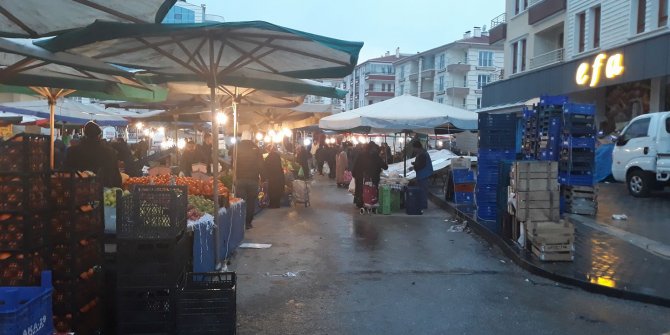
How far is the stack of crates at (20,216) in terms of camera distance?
366 centimetres

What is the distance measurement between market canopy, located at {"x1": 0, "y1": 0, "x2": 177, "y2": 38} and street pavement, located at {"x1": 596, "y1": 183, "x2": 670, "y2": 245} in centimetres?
861

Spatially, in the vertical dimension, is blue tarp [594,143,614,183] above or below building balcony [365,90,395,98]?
below

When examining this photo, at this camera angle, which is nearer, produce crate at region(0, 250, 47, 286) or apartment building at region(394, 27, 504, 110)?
produce crate at region(0, 250, 47, 286)

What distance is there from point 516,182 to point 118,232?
5678 millimetres

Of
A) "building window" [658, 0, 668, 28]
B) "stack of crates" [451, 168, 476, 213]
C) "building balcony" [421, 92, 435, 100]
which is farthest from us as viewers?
"building balcony" [421, 92, 435, 100]

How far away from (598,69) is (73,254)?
20302mm

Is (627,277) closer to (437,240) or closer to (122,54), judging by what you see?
(437,240)

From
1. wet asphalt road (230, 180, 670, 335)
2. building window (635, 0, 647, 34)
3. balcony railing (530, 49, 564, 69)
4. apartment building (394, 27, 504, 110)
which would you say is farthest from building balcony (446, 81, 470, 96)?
wet asphalt road (230, 180, 670, 335)

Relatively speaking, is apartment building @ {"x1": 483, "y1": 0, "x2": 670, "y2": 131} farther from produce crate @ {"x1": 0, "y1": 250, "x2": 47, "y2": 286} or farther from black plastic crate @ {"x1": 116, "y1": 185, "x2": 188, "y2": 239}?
produce crate @ {"x1": 0, "y1": 250, "x2": 47, "y2": 286}

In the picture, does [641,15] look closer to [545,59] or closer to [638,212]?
[545,59]

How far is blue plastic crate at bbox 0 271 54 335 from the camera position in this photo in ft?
8.94

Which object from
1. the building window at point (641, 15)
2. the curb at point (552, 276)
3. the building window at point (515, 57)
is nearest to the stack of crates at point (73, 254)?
the curb at point (552, 276)

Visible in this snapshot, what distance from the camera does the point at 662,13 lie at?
1788 cm

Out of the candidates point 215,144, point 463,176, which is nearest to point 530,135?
point 463,176
